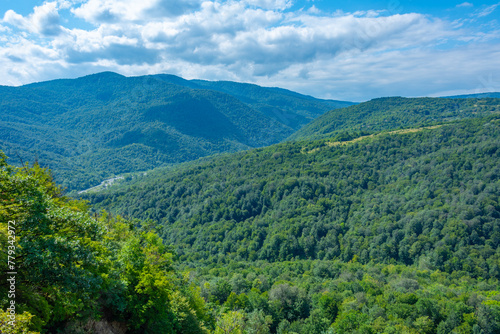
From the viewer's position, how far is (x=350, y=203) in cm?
12575

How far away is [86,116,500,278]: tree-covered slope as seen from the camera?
88.6 meters

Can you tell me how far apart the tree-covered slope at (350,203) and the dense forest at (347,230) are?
0.53 m

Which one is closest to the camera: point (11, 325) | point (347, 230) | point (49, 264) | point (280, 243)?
point (11, 325)

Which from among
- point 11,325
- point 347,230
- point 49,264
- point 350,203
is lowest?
point 347,230

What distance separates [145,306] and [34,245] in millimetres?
10526

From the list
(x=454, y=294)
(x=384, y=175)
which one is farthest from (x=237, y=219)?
(x=454, y=294)

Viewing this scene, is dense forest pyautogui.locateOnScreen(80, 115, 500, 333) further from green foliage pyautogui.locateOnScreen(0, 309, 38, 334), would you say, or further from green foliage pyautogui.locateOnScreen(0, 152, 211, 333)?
green foliage pyautogui.locateOnScreen(0, 309, 38, 334)

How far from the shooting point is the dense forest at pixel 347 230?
4538 centimetres

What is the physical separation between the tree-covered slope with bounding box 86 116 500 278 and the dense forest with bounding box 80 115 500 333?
528mm

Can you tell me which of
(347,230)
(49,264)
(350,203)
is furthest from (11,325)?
(350,203)

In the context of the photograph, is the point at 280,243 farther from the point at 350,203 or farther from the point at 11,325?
the point at 11,325

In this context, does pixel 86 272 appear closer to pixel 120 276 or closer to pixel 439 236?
pixel 120 276

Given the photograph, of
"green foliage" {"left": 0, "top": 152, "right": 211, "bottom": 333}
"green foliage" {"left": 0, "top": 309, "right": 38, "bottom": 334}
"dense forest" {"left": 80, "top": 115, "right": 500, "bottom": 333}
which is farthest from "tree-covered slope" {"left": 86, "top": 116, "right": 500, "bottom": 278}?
"green foliage" {"left": 0, "top": 309, "right": 38, "bottom": 334}

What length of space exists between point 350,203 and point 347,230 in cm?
1939
